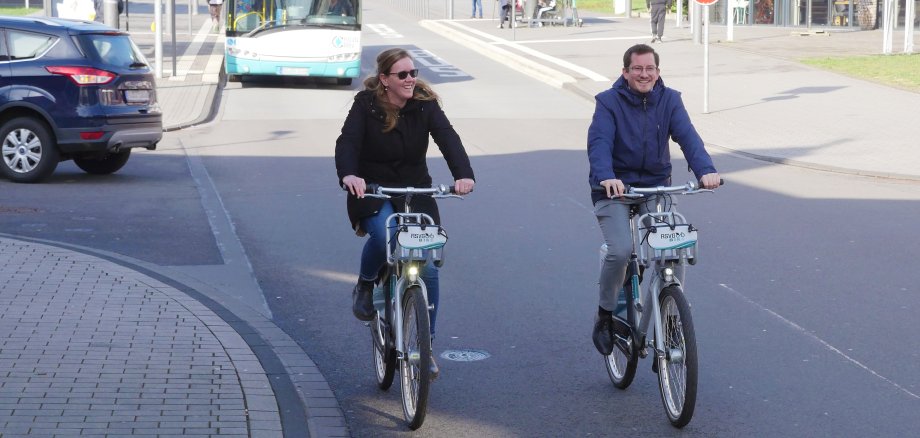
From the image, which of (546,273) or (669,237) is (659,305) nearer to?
(669,237)

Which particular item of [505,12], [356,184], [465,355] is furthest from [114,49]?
[505,12]

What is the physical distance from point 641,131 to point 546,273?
3534 millimetres

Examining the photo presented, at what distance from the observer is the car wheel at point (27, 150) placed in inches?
580

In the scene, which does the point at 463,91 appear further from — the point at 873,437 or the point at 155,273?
the point at 873,437

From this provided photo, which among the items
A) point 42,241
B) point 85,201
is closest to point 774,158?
point 85,201

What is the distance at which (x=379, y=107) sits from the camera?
249 inches

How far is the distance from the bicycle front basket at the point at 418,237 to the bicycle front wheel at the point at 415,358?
197 millimetres

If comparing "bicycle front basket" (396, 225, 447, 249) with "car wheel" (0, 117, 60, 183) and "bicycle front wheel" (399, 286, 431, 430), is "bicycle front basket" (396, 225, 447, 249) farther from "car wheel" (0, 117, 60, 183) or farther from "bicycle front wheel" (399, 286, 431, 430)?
"car wheel" (0, 117, 60, 183)

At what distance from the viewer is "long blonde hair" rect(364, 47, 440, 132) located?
6.27 meters

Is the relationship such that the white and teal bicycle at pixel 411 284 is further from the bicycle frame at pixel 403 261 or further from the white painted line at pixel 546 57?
the white painted line at pixel 546 57

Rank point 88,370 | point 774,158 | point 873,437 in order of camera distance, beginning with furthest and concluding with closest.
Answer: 1. point 774,158
2. point 88,370
3. point 873,437

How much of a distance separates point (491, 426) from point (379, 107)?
158cm

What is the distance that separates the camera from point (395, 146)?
20.9 feet

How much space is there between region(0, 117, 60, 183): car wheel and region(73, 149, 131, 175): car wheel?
117cm
